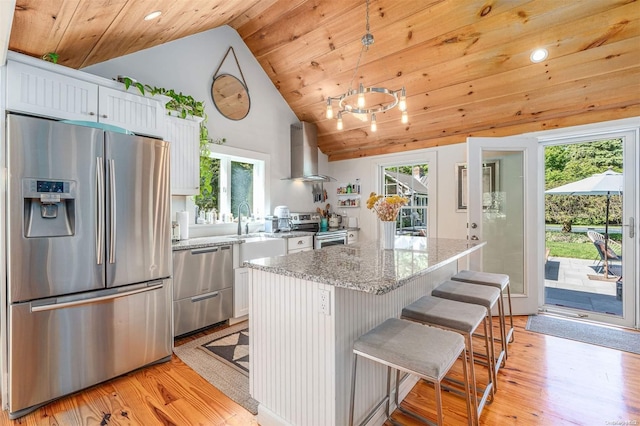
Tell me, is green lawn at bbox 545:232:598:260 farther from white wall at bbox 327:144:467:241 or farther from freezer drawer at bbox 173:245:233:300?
freezer drawer at bbox 173:245:233:300

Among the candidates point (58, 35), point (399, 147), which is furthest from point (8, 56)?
point (399, 147)

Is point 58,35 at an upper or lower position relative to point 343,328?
upper

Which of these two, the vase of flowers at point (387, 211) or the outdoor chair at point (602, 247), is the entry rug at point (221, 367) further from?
the outdoor chair at point (602, 247)

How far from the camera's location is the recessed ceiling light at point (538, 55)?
9.41 ft

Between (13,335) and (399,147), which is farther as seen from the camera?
(399,147)

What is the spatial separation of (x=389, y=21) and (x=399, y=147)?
188 centimetres

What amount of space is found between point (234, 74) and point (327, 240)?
258 cm

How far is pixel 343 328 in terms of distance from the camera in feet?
5.06

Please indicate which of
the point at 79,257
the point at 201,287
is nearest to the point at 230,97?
the point at 201,287

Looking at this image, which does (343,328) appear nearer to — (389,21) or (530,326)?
A: (530,326)

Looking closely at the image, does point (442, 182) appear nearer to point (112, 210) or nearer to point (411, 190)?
point (411, 190)

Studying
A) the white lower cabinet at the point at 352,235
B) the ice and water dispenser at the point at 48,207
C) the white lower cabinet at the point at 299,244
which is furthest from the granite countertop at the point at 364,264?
the white lower cabinet at the point at 352,235

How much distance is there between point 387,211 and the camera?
2268 millimetres

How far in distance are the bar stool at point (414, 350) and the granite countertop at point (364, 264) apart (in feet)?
0.99
